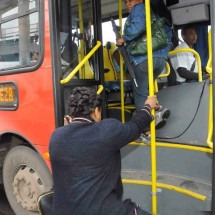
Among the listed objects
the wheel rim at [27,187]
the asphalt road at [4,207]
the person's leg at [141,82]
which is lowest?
the asphalt road at [4,207]

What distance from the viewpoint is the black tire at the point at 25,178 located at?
3.11 metres

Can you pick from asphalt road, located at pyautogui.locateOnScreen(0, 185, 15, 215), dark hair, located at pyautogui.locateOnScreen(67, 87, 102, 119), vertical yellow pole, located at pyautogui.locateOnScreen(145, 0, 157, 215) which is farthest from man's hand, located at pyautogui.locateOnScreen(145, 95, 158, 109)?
asphalt road, located at pyautogui.locateOnScreen(0, 185, 15, 215)

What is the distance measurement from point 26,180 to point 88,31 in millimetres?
1537

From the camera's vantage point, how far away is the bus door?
2803 millimetres

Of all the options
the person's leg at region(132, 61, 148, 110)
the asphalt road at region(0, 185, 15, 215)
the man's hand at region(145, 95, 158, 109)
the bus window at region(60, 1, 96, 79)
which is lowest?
the asphalt road at region(0, 185, 15, 215)

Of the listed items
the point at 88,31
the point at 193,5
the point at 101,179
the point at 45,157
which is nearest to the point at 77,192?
the point at 101,179

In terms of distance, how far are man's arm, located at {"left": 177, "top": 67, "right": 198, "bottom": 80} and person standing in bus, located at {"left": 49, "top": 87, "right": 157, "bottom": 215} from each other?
178 centimetres

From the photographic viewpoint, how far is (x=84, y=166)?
6.05 feet

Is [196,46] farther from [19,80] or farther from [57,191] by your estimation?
[57,191]

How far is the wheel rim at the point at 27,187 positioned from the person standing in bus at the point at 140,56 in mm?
Answer: 1181

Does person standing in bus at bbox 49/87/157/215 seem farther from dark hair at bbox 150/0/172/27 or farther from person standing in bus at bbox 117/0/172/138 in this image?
dark hair at bbox 150/0/172/27

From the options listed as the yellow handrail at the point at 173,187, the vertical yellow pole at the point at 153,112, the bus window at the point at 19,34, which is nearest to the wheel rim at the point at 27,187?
the yellow handrail at the point at 173,187

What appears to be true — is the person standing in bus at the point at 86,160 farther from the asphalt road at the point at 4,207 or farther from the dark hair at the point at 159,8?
the asphalt road at the point at 4,207

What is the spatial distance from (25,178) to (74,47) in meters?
1.33
